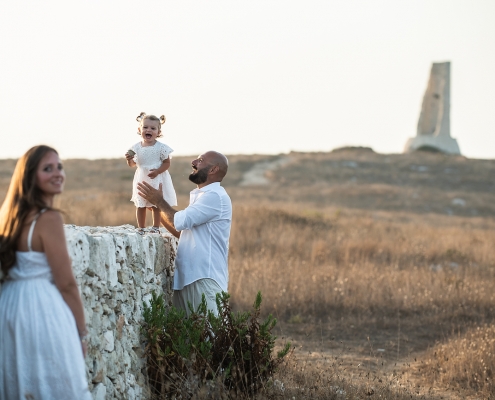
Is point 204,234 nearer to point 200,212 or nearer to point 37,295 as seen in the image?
point 200,212

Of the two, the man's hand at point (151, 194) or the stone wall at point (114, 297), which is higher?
the man's hand at point (151, 194)

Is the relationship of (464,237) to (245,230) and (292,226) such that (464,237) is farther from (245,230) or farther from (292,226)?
(245,230)

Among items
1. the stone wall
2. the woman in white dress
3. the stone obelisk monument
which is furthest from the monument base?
the woman in white dress

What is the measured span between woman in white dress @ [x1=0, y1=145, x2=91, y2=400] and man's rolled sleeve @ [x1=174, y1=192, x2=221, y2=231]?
7.37ft

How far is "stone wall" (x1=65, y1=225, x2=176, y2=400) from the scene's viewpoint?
4.61m

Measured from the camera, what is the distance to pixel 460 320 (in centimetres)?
1168

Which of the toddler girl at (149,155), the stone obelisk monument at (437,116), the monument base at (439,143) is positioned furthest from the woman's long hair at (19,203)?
the monument base at (439,143)

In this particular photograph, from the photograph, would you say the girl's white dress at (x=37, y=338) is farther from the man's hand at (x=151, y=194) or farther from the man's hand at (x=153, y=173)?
the man's hand at (x=153, y=173)

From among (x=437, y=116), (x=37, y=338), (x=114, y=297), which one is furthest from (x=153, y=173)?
(x=437, y=116)

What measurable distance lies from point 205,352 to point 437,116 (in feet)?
185

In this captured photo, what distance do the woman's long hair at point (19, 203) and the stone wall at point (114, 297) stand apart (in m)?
0.65

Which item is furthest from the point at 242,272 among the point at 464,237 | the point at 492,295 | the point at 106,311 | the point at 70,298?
the point at 464,237

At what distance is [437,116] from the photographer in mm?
58625

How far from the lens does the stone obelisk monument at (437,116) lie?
5794 centimetres
